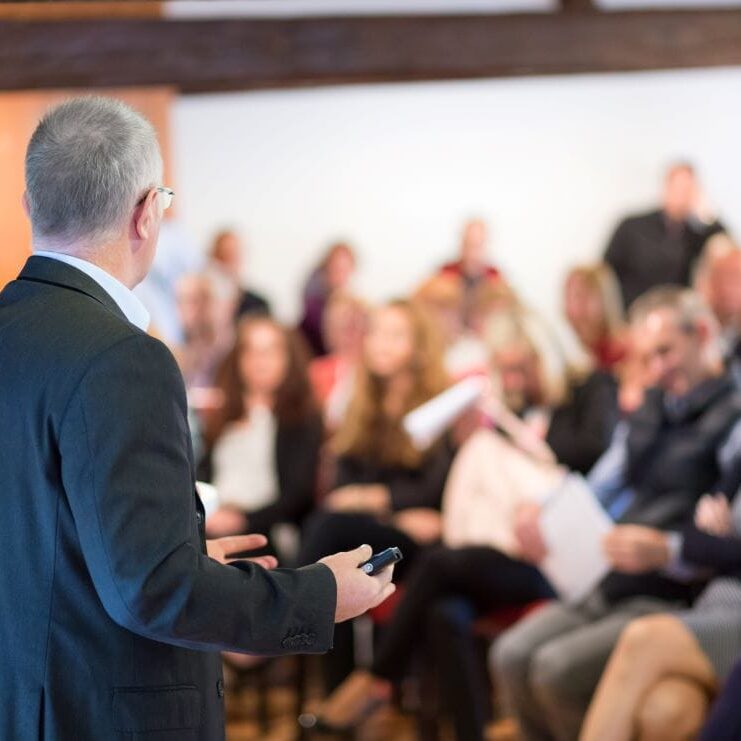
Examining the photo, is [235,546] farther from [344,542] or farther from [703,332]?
[344,542]

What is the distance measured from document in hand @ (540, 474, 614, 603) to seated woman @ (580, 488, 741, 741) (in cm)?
39

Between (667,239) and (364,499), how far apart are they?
346 centimetres

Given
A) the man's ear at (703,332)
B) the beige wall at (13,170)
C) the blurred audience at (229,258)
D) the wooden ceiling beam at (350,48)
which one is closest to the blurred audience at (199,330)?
the beige wall at (13,170)

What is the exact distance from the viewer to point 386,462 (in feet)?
13.9

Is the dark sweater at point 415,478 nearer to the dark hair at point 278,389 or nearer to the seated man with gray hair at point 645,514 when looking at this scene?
the dark hair at point 278,389

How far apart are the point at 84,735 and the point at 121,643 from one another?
3.9 inches

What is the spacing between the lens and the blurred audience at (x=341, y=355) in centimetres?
519

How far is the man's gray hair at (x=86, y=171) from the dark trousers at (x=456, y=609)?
7.94 feet

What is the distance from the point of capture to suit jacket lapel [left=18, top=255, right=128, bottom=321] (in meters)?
1.48

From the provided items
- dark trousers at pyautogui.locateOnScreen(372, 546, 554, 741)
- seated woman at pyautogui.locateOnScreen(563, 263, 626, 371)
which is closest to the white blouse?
dark trousers at pyautogui.locateOnScreen(372, 546, 554, 741)

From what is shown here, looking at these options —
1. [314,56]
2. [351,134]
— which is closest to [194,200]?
[351,134]

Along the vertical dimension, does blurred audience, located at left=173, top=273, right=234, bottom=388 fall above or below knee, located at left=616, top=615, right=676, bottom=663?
above

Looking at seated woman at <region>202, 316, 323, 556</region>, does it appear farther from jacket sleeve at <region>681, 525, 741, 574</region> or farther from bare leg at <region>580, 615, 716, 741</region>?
bare leg at <region>580, 615, 716, 741</region>

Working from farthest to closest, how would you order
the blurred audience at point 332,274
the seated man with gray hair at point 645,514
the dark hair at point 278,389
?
the blurred audience at point 332,274 → the dark hair at point 278,389 → the seated man with gray hair at point 645,514
